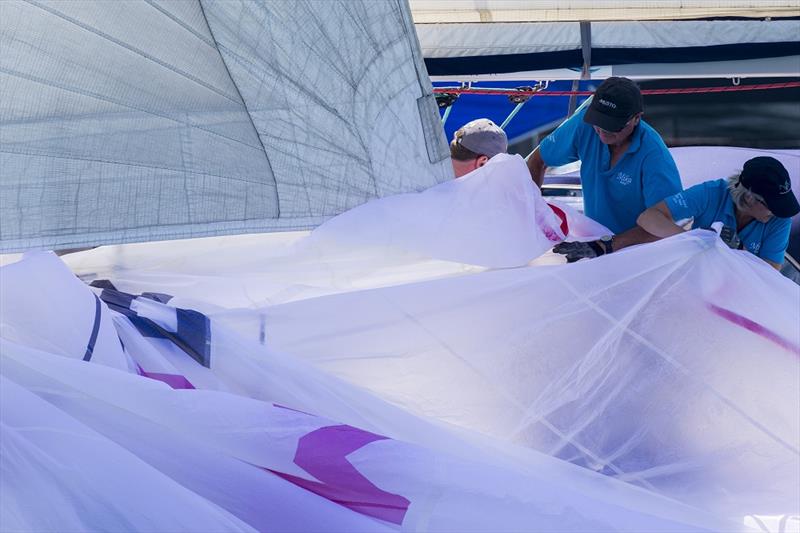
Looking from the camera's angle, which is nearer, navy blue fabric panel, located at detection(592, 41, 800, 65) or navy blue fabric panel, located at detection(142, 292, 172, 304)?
navy blue fabric panel, located at detection(142, 292, 172, 304)

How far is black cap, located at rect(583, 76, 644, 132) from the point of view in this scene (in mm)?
1741

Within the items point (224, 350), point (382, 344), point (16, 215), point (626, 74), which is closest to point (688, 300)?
point (382, 344)

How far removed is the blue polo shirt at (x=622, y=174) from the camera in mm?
1770

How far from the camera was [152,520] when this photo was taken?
0.89 meters

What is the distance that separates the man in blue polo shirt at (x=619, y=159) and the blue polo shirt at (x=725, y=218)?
0.06 m

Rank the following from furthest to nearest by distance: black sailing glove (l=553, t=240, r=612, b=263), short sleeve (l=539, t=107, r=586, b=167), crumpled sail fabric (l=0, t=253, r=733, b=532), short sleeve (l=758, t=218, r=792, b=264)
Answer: short sleeve (l=539, t=107, r=586, b=167), short sleeve (l=758, t=218, r=792, b=264), black sailing glove (l=553, t=240, r=612, b=263), crumpled sail fabric (l=0, t=253, r=733, b=532)

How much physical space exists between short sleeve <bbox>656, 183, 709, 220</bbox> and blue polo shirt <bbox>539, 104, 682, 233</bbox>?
57 millimetres

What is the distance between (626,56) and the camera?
3.34m

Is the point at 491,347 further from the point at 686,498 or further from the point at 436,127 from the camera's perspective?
the point at 436,127

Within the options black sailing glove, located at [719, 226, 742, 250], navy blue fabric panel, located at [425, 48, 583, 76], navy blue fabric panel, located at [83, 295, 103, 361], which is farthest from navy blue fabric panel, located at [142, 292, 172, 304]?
navy blue fabric panel, located at [425, 48, 583, 76]

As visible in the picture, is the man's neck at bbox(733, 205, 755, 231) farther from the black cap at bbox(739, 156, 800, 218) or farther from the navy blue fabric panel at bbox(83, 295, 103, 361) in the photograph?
the navy blue fabric panel at bbox(83, 295, 103, 361)

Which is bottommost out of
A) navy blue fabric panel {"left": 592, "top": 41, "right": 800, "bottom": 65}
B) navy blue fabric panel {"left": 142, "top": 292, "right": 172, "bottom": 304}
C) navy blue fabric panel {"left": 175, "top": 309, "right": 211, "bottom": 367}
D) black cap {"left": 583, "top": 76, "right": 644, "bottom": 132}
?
navy blue fabric panel {"left": 175, "top": 309, "right": 211, "bottom": 367}

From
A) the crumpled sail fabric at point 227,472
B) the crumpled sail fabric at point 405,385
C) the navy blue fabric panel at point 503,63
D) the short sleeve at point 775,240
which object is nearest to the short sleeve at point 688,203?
the short sleeve at point 775,240

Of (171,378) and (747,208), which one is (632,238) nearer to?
(747,208)
